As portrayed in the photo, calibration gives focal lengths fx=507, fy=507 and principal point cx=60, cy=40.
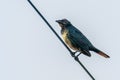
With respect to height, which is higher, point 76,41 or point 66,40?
point 66,40

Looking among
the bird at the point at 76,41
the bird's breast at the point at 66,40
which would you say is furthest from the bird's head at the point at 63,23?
the bird's breast at the point at 66,40

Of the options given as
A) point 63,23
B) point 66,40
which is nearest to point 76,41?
point 66,40

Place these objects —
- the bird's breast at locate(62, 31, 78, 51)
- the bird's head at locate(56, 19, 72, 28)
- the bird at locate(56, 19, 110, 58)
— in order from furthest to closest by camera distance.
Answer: the bird's head at locate(56, 19, 72, 28)
the bird's breast at locate(62, 31, 78, 51)
the bird at locate(56, 19, 110, 58)

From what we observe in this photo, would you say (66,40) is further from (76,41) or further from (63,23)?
(63,23)

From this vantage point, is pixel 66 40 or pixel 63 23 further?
pixel 63 23

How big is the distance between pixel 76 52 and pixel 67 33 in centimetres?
65

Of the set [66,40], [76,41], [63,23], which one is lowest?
[76,41]

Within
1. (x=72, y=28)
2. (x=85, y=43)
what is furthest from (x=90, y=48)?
(x=72, y=28)

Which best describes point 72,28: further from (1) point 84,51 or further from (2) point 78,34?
(1) point 84,51

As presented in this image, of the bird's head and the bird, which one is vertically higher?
the bird's head

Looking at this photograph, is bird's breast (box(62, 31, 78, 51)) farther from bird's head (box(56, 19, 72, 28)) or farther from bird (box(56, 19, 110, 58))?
bird's head (box(56, 19, 72, 28))

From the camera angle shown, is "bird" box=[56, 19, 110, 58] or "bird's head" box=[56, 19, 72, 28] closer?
"bird" box=[56, 19, 110, 58]

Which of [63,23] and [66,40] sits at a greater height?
[63,23]

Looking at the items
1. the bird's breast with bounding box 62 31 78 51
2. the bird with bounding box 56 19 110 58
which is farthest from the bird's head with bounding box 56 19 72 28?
the bird's breast with bounding box 62 31 78 51
